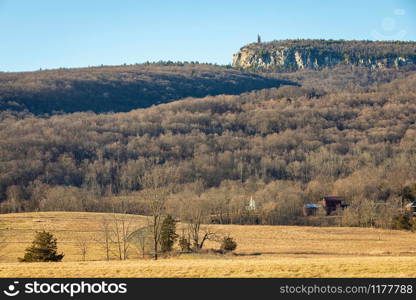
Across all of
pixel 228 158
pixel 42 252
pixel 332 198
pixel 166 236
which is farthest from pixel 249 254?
pixel 228 158

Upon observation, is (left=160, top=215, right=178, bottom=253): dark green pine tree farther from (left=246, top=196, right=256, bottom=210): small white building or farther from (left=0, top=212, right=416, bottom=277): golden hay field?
(left=246, top=196, right=256, bottom=210): small white building

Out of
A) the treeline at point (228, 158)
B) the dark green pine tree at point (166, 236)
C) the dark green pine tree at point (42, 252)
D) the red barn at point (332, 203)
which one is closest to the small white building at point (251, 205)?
the treeline at point (228, 158)

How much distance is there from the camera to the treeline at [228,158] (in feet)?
272

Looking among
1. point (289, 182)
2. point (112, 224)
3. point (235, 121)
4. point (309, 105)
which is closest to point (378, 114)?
point (309, 105)

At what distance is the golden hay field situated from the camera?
24797mm

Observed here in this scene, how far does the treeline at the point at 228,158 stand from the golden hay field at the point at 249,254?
298 inches

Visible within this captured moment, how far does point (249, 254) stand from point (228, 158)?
83.4m

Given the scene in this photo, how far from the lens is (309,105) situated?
7717 inches

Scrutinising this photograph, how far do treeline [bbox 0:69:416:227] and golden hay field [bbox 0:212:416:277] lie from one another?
24.8 feet

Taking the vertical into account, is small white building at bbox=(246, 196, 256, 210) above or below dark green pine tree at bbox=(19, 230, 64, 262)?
below

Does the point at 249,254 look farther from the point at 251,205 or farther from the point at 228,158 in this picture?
the point at 228,158

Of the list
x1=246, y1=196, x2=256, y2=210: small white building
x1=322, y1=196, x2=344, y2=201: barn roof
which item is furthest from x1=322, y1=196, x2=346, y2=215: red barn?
x1=246, y1=196, x2=256, y2=210: small white building

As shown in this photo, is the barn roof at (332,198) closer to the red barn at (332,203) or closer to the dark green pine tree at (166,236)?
the red barn at (332,203)

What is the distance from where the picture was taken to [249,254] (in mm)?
45625
